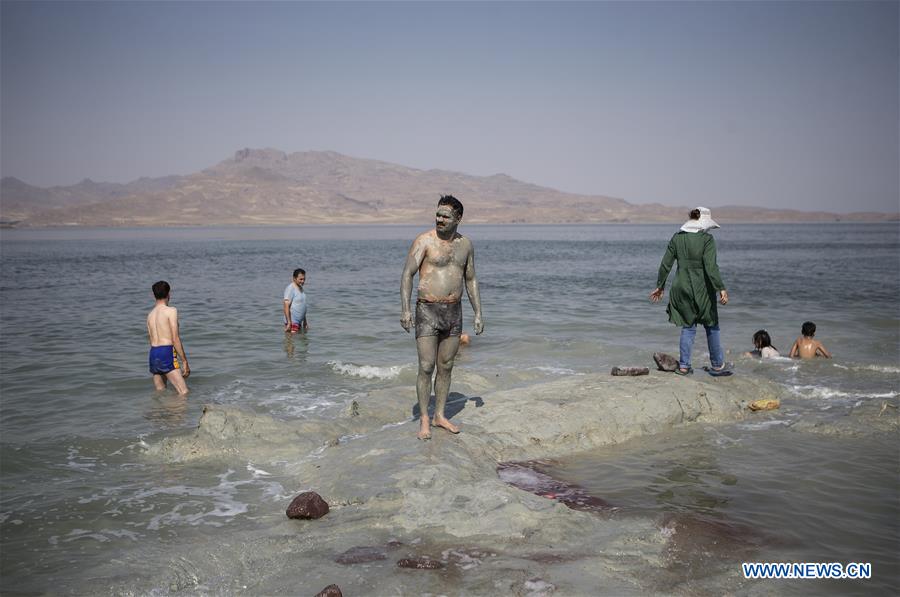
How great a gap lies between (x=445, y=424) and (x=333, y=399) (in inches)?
140

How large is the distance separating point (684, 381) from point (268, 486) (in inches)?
207

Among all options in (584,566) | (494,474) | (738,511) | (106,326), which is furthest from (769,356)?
(106,326)

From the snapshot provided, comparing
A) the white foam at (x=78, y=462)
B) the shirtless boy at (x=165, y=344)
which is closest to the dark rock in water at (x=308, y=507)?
the white foam at (x=78, y=462)

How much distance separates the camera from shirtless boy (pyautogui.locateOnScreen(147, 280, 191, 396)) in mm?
9320

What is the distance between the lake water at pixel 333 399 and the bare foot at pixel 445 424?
1.25 meters

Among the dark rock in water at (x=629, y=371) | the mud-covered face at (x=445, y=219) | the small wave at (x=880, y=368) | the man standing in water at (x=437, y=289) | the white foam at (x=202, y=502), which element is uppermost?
the mud-covered face at (x=445, y=219)

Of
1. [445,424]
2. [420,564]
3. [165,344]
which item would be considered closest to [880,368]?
[445,424]

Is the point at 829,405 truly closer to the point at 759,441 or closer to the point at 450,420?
the point at 759,441

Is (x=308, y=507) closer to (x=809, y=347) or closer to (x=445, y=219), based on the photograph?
(x=445, y=219)

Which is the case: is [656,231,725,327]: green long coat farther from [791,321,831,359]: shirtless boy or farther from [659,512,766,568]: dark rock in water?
[791,321,831,359]: shirtless boy

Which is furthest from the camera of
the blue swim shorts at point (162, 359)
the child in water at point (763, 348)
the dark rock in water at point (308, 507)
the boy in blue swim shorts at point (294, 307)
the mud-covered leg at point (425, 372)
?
the boy in blue swim shorts at point (294, 307)

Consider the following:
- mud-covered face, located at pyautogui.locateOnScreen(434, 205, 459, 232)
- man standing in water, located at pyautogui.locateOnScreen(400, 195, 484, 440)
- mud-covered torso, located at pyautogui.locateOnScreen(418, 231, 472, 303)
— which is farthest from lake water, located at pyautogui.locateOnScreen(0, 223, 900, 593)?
mud-covered face, located at pyautogui.locateOnScreen(434, 205, 459, 232)

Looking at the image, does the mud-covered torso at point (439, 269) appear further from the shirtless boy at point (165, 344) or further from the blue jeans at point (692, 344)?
the shirtless boy at point (165, 344)

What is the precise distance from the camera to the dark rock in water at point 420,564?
417 centimetres
